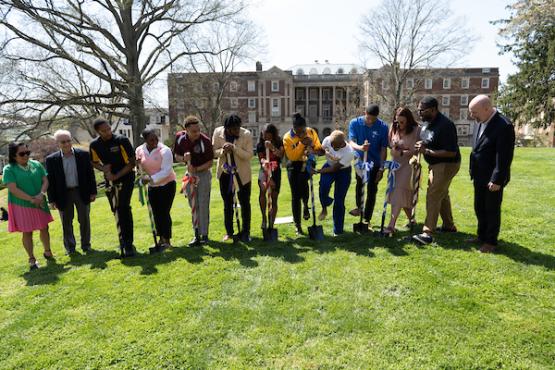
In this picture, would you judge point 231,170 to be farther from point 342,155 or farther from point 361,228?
point 361,228

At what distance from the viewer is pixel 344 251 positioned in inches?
201

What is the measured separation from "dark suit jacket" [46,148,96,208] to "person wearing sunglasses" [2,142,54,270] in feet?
0.42

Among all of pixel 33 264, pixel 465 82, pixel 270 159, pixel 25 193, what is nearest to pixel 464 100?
pixel 465 82

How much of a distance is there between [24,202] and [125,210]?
1.54m

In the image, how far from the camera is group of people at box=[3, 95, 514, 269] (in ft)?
17.0

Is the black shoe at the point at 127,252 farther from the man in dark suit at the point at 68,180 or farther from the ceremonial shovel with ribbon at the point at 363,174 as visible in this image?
the ceremonial shovel with ribbon at the point at 363,174

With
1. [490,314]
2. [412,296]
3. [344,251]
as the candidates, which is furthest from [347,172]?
[490,314]

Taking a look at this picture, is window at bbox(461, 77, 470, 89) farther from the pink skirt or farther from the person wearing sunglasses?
the pink skirt

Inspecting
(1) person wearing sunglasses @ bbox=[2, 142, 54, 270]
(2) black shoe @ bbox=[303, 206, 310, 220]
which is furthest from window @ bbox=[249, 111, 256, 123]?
(1) person wearing sunglasses @ bbox=[2, 142, 54, 270]

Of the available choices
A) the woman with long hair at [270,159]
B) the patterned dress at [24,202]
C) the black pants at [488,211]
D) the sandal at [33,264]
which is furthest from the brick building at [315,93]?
the sandal at [33,264]

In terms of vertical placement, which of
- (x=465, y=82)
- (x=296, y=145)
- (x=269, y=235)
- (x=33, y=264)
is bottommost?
(x=33, y=264)

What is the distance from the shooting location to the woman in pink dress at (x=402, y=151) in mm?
5301

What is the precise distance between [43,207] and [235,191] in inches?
120

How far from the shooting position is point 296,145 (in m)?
5.62
